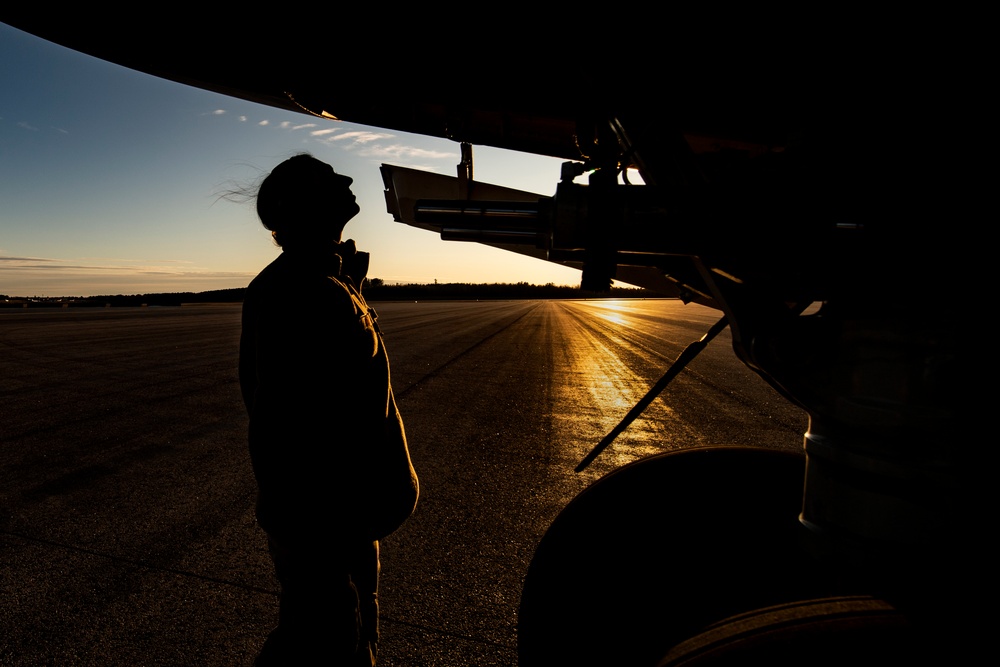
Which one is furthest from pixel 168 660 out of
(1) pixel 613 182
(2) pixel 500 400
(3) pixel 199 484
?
(2) pixel 500 400

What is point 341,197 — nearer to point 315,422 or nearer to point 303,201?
point 303,201

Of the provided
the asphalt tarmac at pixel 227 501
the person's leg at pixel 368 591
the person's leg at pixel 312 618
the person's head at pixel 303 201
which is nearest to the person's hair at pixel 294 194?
the person's head at pixel 303 201

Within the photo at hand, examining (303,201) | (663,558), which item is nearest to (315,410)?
(303,201)

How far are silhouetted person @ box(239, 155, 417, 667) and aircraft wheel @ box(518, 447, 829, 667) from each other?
0.55m

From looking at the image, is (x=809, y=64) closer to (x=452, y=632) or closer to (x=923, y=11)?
(x=923, y=11)

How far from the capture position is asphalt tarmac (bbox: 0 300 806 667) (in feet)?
7.57

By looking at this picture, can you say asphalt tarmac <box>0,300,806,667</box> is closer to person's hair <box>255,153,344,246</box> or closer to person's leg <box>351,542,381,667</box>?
person's leg <box>351,542,381,667</box>

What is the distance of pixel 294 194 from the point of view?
149cm

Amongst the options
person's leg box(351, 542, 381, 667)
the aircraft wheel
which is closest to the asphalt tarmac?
the aircraft wheel

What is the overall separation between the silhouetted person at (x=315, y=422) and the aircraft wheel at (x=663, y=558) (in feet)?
1.79

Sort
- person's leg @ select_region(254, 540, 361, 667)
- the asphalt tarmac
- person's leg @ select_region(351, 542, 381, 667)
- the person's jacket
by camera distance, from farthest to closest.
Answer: the asphalt tarmac
person's leg @ select_region(351, 542, 381, 667)
person's leg @ select_region(254, 540, 361, 667)
the person's jacket

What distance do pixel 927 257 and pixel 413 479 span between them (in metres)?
1.47

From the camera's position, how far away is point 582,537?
1.62 m

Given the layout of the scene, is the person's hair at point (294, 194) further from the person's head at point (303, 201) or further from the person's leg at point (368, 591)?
the person's leg at point (368, 591)
